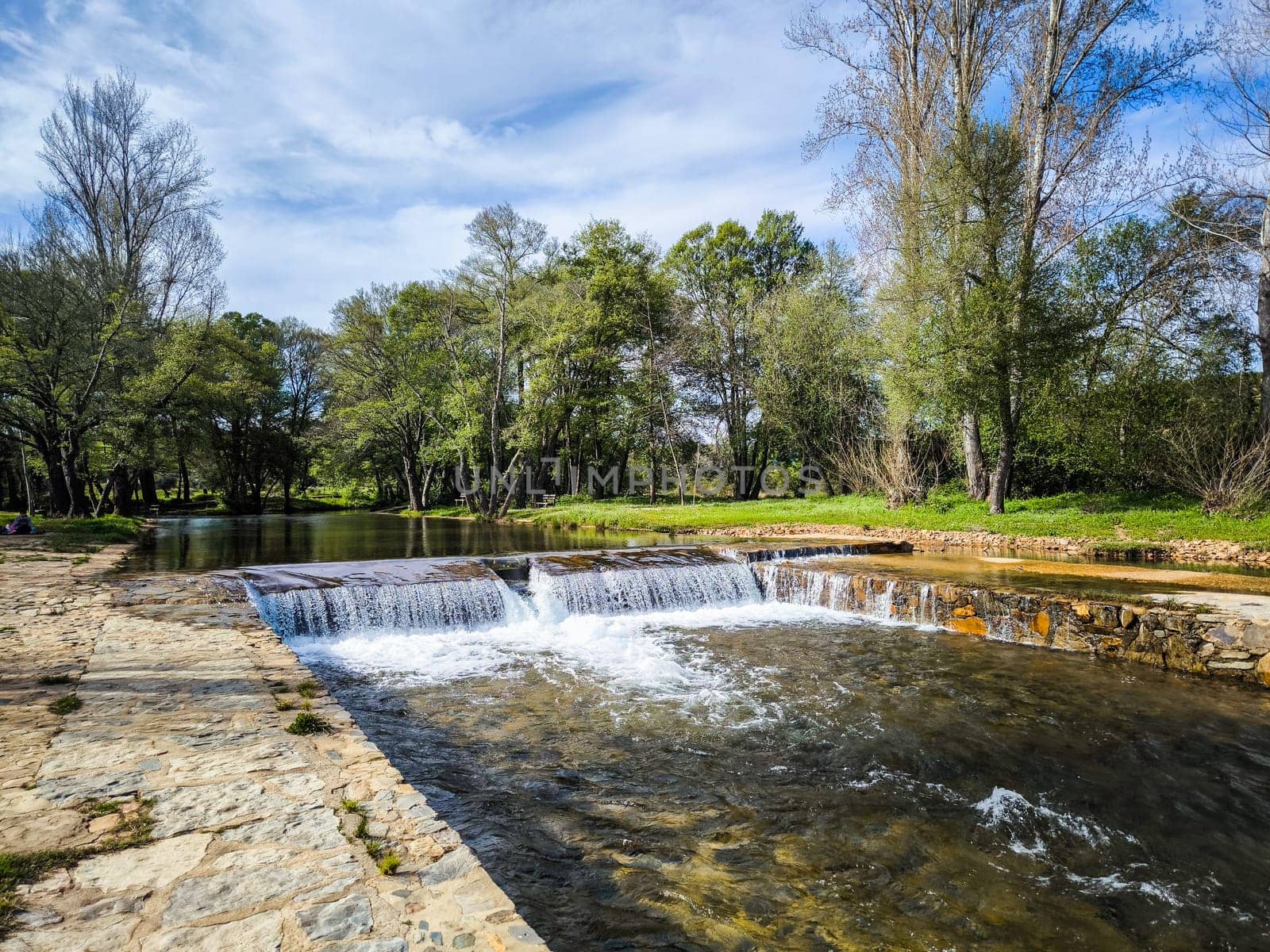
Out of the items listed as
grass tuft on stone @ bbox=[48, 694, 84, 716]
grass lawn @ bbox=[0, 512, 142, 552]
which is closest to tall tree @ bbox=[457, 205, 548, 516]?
grass lawn @ bbox=[0, 512, 142, 552]

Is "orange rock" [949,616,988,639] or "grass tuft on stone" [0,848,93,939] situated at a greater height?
"grass tuft on stone" [0,848,93,939]

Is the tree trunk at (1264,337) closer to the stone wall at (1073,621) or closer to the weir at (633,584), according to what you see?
the stone wall at (1073,621)

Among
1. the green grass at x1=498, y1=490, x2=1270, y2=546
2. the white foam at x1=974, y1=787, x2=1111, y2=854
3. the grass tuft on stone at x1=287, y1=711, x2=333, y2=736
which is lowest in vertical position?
the white foam at x1=974, y1=787, x2=1111, y2=854

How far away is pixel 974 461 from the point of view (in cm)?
1830

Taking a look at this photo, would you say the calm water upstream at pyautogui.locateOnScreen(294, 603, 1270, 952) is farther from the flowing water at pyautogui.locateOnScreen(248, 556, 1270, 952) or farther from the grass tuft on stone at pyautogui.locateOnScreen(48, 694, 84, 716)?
the grass tuft on stone at pyautogui.locateOnScreen(48, 694, 84, 716)

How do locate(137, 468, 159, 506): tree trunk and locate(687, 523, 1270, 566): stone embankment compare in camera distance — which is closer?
locate(687, 523, 1270, 566): stone embankment

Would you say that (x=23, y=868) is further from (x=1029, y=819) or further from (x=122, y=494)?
(x=122, y=494)

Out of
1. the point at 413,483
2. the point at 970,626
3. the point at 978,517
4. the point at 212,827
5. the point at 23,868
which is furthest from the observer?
the point at 413,483

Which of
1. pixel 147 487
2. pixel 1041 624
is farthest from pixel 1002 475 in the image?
pixel 147 487

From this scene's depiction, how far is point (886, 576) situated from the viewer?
31.1ft

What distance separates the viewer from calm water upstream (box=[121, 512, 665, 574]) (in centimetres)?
1321

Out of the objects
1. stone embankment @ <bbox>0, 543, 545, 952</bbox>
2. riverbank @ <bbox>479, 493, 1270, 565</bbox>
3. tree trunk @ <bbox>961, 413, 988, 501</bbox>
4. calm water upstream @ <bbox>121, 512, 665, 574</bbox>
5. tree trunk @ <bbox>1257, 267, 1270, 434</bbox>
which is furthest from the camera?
tree trunk @ <bbox>961, 413, 988, 501</bbox>

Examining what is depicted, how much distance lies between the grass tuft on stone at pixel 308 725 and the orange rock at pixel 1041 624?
779 cm

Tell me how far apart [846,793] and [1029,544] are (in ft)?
38.2
